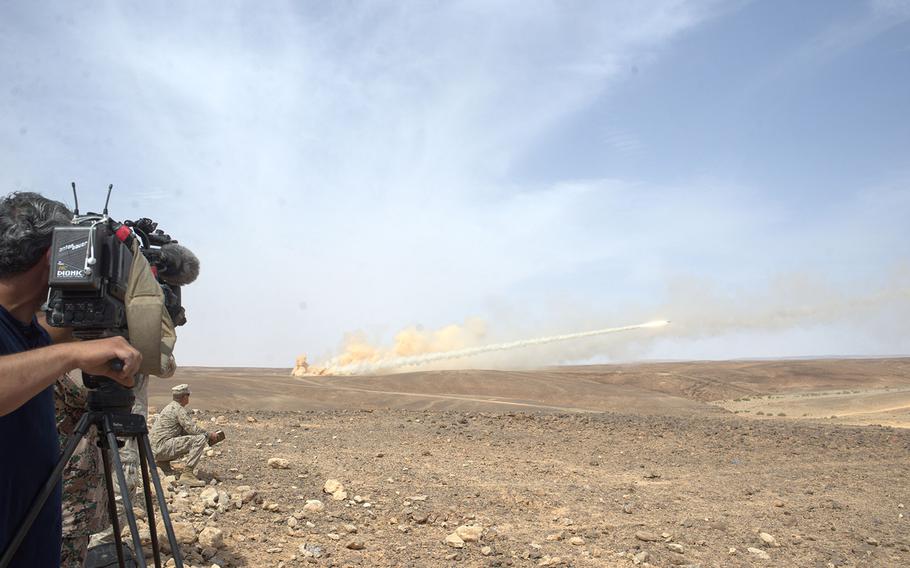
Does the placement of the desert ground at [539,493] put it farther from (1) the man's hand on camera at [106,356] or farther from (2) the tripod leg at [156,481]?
(1) the man's hand on camera at [106,356]

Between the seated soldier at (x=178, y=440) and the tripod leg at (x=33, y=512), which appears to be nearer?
the tripod leg at (x=33, y=512)

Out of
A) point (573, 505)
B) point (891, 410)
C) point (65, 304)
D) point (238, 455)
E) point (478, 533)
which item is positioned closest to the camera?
point (65, 304)

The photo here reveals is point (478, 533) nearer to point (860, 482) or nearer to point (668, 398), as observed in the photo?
point (860, 482)

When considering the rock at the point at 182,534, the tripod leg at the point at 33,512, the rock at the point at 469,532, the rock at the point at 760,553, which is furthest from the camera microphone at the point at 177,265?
the rock at the point at 760,553

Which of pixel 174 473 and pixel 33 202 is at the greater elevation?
pixel 33 202

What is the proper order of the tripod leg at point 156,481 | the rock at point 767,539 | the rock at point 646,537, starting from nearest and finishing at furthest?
the tripod leg at point 156,481, the rock at point 646,537, the rock at point 767,539

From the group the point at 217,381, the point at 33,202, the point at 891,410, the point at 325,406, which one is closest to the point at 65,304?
the point at 33,202

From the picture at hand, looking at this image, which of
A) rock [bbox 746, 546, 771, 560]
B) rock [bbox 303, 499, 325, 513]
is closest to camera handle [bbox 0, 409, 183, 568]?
rock [bbox 303, 499, 325, 513]

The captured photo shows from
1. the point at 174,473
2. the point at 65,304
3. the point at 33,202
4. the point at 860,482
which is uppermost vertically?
the point at 33,202

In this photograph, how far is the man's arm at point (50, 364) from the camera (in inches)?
81.8

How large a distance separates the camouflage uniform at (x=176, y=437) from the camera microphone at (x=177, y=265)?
18.9ft

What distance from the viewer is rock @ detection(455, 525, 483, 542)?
7.48 m

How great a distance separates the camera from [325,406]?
2564 cm

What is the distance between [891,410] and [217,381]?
30260mm
